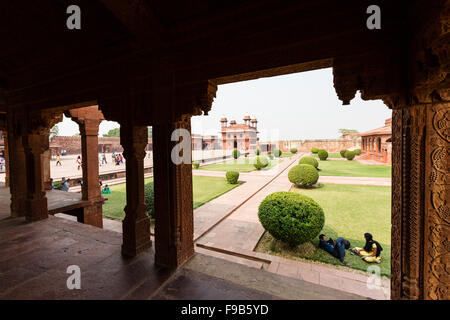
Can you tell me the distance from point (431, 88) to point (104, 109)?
144 inches

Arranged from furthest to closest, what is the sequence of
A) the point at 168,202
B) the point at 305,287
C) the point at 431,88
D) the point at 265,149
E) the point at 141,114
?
the point at 265,149, the point at 141,114, the point at 168,202, the point at 305,287, the point at 431,88

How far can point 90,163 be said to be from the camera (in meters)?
6.42

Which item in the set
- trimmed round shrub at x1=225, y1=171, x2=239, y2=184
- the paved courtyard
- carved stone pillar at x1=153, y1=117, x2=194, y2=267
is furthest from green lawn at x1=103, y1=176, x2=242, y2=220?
carved stone pillar at x1=153, y1=117, x2=194, y2=267

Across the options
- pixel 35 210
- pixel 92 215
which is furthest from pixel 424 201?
pixel 92 215

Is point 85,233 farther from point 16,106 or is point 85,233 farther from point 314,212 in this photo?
point 314,212

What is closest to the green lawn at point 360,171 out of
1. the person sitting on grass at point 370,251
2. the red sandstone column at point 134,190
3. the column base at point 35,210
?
the person sitting on grass at point 370,251

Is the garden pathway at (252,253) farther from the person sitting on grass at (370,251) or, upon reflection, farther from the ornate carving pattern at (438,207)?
the ornate carving pattern at (438,207)

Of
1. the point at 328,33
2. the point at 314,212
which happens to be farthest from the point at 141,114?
the point at 314,212

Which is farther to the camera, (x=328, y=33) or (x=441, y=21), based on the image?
(x=328, y=33)

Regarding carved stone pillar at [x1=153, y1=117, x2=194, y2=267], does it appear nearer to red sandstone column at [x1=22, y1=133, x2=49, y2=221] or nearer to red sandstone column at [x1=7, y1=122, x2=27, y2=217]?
red sandstone column at [x1=22, y1=133, x2=49, y2=221]

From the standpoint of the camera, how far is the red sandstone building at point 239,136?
36656 millimetres

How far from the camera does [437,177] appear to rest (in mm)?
1524

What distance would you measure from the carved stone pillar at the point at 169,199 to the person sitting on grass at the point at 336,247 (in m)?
3.22

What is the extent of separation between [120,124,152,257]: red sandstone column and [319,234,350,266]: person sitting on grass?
370 centimetres
